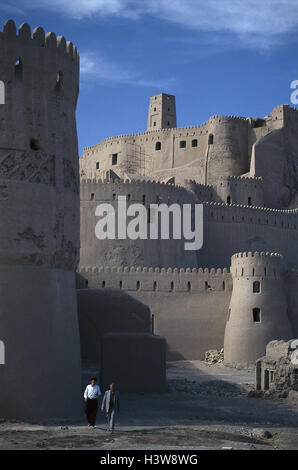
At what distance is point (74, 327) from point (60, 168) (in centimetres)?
307

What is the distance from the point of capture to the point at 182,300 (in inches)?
1083

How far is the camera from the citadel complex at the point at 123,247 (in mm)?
12602

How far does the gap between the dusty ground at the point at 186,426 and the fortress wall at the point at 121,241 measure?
1072 centimetres

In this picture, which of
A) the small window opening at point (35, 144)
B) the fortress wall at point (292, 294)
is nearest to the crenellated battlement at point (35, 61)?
the small window opening at point (35, 144)

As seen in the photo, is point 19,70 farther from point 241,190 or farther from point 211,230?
point 241,190

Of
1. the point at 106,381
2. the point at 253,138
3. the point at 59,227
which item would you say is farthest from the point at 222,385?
the point at 253,138

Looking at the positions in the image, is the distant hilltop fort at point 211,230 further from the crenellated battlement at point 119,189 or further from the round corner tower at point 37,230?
the round corner tower at point 37,230

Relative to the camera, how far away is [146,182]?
32.1 metres

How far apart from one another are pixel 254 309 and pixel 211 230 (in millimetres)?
8994

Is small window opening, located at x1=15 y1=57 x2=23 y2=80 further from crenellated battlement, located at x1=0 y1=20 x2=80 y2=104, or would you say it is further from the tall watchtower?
the tall watchtower

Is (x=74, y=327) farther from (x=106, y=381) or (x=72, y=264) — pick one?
(x=106, y=381)

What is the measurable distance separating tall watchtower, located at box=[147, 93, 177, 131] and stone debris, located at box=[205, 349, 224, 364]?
83.6 feet

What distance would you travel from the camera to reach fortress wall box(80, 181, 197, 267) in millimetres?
30781

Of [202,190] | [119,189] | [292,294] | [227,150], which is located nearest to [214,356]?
[292,294]
